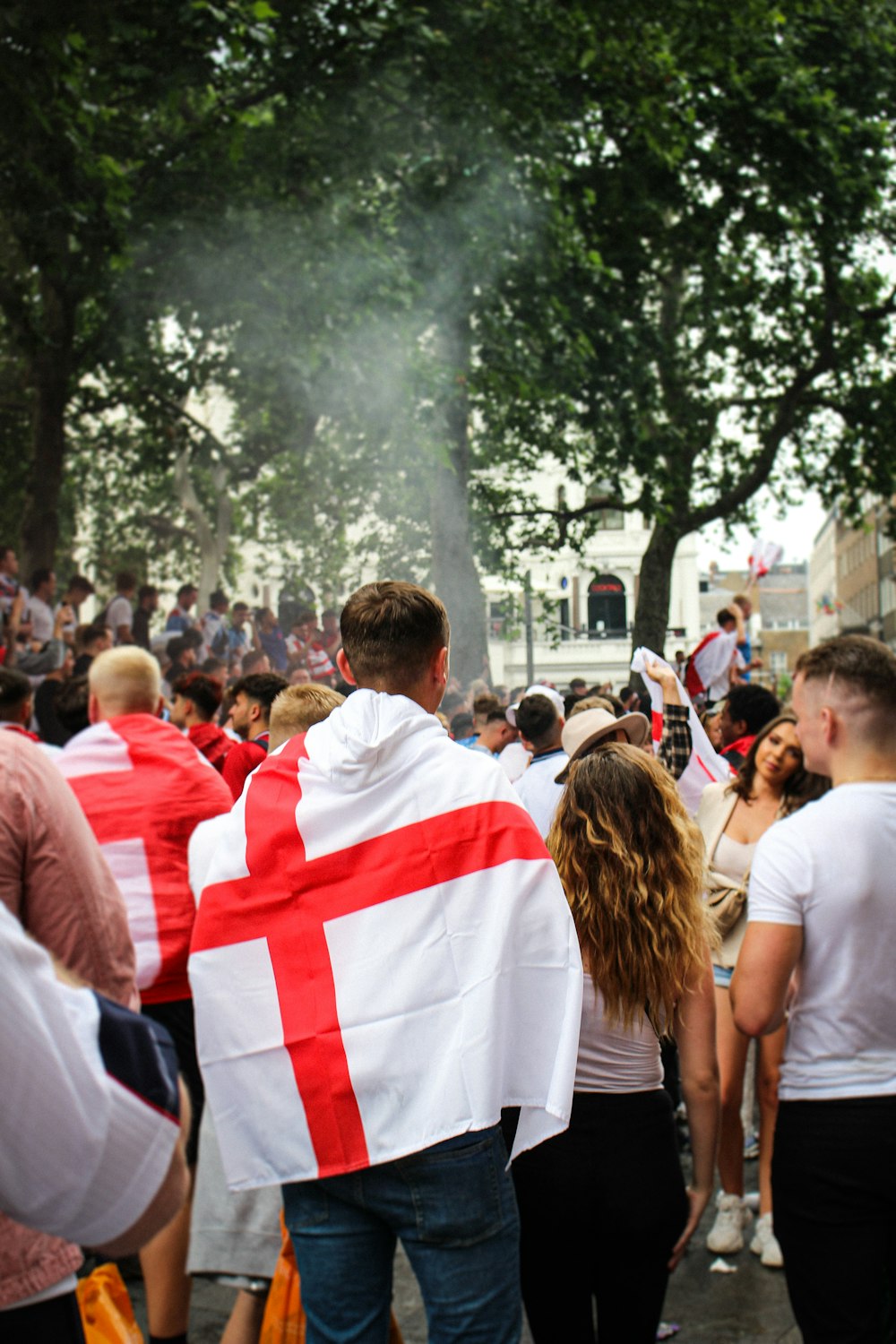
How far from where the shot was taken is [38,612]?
1197 centimetres

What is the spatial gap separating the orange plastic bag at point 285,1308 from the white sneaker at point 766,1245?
2.05m

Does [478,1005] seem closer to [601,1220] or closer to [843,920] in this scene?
[601,1220]

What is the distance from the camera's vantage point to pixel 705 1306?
14.0 ft

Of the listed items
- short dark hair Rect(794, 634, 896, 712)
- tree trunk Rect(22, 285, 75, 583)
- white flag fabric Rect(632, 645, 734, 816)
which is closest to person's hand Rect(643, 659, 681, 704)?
white flag fabric Rect(632, 645, 734, 816)

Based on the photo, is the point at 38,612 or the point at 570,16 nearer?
the point at 38,612

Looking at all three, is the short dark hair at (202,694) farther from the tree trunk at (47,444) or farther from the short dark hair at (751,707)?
the tree trunk at (47,444)

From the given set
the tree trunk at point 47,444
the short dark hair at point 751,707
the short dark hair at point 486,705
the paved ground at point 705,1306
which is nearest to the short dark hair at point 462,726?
the short dark hair at point 486,705

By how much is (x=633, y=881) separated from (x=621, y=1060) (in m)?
0.38

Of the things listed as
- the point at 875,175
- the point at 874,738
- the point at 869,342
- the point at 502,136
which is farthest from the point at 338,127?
the point at 874,738

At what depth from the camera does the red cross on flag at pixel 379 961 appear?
237cm

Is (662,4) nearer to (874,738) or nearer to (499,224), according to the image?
(499,224)

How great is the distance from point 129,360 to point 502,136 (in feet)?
19.9

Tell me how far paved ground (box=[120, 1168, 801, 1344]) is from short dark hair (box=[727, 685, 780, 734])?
264 centimetres

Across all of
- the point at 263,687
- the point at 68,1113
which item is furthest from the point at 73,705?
the point at 68,1113
